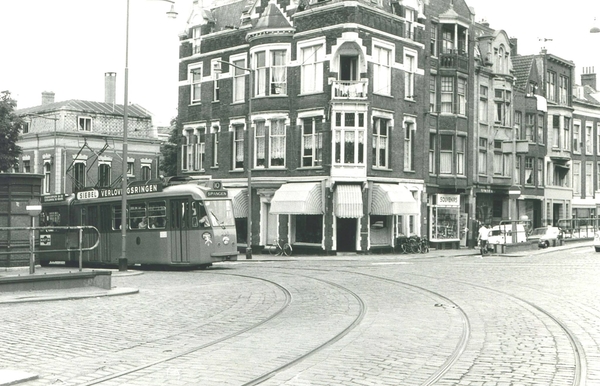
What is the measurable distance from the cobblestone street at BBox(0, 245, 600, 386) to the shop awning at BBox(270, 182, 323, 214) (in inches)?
713

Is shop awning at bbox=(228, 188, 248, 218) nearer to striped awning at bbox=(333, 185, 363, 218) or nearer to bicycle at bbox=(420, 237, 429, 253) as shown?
striped awning at bbox=(333, 185, 363, 218)

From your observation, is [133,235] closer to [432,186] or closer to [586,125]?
[432,186]

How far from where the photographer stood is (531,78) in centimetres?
5584

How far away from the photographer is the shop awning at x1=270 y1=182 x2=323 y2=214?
38.3m

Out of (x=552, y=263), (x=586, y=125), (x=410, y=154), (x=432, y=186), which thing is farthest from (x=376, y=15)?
(x=586, y=125)

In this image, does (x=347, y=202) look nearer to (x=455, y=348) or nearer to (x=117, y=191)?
(x=117, y=191)

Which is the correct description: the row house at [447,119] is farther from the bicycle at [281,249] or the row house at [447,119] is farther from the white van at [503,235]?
the bicycle at [281,249]

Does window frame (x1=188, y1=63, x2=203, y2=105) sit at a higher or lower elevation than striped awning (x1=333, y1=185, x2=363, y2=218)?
higher

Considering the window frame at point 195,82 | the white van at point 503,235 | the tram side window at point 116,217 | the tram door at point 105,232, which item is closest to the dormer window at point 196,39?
the window frame at point 195,82

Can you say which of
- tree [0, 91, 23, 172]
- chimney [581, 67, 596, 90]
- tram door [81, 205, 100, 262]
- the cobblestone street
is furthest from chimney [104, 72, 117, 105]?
the cobblestone street

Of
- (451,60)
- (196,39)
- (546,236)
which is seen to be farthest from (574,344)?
(196,39)

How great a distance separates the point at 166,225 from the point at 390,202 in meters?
15.1

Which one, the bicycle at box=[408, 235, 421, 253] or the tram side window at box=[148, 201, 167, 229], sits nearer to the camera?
the tram side window at box=[148, 201, 167, 229]

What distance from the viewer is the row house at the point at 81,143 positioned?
58344 millimetres
